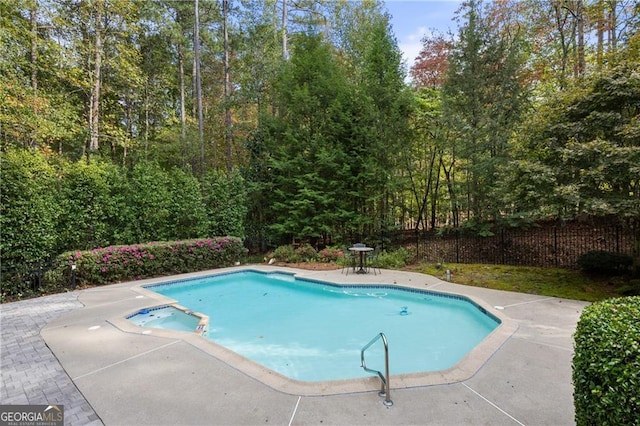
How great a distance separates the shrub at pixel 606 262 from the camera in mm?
6328

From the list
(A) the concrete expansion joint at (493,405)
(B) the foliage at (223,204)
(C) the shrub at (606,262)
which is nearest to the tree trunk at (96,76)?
(B) the foliage at (223,204)

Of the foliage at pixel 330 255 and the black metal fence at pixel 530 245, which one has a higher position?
the black metal fence at pixel 530 245

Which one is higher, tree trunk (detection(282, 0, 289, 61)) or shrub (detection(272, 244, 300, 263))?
tree trunk (detection(282, 0, 289, 61))

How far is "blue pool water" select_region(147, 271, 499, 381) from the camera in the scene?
4.27 m

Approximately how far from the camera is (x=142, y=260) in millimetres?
8617

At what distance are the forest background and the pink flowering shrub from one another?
32.6 inches

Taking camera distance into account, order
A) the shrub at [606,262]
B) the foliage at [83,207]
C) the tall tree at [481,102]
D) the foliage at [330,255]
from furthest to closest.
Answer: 1. the foliage at [330,255]
2. the tall tree at [481,102]
3. the foliage at [83,207]
4. the shrub at [606,262]

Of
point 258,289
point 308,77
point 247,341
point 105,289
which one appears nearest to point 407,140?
point 308,77

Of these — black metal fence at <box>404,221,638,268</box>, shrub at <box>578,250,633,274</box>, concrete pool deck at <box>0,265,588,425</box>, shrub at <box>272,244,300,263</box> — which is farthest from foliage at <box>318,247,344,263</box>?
shrub at <box>578,250,633,274</box>

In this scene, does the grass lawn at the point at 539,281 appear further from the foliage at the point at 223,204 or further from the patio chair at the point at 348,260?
the foliage at the point at 223,204

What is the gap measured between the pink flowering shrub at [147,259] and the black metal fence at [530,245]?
263 inches

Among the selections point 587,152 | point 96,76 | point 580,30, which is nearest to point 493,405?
point 587,152

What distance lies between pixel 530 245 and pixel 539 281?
2908 millimetres

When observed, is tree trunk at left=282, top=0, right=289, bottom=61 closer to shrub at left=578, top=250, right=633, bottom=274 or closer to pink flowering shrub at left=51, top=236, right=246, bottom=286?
pink flowering shrub at left=51, top=236, right=246, bottom=286
